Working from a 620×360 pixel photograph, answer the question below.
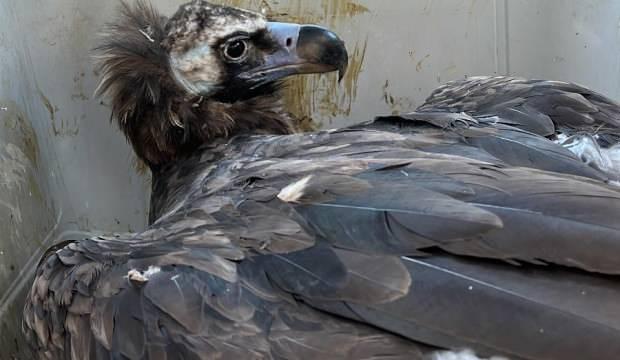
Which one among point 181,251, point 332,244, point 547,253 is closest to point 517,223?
point 547,253

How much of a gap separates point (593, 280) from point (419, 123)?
0.86 m

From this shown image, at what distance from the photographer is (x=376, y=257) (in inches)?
60.6

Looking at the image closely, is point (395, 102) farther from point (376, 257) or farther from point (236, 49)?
point (376, 257)

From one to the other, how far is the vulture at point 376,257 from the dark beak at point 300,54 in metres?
0.31

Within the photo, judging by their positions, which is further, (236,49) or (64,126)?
(64,126)

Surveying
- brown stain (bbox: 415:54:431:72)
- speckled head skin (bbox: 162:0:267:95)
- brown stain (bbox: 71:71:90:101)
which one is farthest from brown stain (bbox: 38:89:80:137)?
brown stain (bbox: 415:54:431:72)

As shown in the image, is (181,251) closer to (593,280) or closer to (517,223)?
(517,223)

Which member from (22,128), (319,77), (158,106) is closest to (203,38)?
(158,106)

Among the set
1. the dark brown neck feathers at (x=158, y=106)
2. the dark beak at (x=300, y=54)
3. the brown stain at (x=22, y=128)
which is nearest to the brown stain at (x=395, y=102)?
the dark brown neck feathers at (x=158, y=106)

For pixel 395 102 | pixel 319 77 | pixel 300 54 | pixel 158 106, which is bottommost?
pixel 395 102

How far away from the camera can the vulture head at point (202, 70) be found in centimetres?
252

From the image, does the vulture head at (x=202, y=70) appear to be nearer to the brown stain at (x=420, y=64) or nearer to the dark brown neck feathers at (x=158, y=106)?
the dark brown neck feathers at (x=158, y=106)

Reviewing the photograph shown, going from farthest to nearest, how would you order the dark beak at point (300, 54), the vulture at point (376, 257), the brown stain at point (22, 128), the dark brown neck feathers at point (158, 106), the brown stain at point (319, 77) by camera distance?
the brown stain at point (319, 77) → the brown stain at point (22, 128) → the dark brown neck feathers at point (158, 106) → the dark beak at point (300, 54) → the vulture at point (376, 257)

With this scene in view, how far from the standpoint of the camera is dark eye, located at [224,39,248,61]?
2547mm
